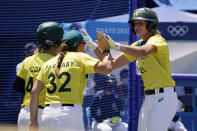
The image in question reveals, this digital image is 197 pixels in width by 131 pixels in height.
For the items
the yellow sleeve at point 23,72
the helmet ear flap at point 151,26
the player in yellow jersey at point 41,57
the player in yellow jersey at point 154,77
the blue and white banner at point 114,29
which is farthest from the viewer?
the blue and white banner at point 114,29

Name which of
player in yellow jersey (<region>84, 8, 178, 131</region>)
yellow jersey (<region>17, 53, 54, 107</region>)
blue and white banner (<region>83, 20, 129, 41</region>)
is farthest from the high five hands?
blue and white banner (<region>83, 20, 129, 41</region>)

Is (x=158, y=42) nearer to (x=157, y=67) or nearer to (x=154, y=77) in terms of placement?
(x=157, y=67)

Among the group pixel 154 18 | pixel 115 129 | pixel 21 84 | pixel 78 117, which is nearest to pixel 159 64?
pixel 154 18

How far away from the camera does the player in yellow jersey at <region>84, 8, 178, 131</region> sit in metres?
5.12

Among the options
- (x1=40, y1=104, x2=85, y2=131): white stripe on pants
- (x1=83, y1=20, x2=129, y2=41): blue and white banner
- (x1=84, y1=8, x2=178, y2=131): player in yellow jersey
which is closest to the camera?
(x1=40, y1=104, x2=85, y2=131): white stripe on pants

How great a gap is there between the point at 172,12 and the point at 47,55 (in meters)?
4.68

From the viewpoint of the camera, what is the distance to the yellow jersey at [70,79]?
4.98 metres

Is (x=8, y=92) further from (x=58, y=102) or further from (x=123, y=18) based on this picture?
(x=58, y=102)

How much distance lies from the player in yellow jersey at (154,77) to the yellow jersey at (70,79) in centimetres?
36

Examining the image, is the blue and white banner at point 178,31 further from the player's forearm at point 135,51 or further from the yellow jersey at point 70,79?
the yellow jersey at point 70,79

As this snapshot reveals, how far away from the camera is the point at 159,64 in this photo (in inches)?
207

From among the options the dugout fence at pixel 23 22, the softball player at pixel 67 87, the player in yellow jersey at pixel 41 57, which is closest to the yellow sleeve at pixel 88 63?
the softball player at pixel 67 87

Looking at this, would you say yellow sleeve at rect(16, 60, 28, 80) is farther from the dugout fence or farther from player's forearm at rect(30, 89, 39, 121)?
the dugout fence

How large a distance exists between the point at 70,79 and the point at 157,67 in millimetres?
926
